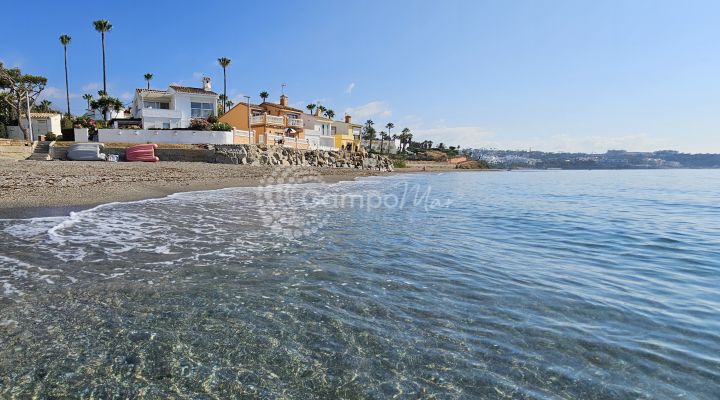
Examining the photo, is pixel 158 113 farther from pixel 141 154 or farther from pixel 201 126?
pixel 141 154

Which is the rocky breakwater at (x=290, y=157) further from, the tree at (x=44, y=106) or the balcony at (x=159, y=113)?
the tree at (x=44, y=106)

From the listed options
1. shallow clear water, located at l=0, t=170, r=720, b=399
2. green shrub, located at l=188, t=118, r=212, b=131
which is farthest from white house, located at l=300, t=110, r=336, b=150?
shallow clear water, located at l=0, t=170, r=720, b=399

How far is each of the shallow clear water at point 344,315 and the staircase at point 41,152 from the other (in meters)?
25.4

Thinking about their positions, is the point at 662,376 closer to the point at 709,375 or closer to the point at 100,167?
the point at 709,375

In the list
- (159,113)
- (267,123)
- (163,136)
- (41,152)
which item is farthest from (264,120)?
(41,152)

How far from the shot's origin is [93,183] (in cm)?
1920

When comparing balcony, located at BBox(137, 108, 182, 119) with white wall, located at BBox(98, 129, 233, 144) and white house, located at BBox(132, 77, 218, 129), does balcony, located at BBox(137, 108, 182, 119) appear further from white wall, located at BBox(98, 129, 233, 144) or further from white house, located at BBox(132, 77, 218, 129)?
white wall, located at BBox(98, 129, 233, 144)

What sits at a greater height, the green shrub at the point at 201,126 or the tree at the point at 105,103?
the tree at the point at 105,103

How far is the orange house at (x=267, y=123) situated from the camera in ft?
163

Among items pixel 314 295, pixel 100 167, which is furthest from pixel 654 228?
pixel 100 167

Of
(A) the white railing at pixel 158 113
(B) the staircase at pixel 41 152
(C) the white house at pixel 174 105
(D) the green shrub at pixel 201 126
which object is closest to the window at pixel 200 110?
(C) the white house at pixel 174 105

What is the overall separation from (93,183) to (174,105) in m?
31.9

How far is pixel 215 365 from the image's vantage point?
3961 mm

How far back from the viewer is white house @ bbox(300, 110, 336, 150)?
6375cm
